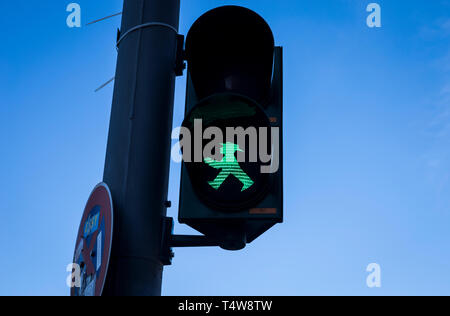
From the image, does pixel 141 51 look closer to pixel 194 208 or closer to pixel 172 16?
pixel 172 16

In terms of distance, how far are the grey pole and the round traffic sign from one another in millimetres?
54

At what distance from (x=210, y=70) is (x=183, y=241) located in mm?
760

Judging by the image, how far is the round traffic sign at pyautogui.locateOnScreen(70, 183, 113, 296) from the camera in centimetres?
219

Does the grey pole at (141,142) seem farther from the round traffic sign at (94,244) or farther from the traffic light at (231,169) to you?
the traffic light at (231,169)

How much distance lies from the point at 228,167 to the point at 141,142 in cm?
45

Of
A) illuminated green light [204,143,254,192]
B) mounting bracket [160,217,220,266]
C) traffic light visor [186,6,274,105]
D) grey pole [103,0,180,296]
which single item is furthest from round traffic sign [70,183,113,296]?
traffic light visor [186,6,274,105]

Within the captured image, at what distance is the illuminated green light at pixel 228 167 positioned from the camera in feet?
7.44

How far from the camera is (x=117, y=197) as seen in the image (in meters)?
2.42

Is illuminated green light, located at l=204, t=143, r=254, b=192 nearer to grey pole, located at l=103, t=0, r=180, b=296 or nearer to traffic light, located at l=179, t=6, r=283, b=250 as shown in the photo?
traffic light, located at l=179, t=6, r=283, b=250

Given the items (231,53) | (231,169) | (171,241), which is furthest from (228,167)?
(231,53)

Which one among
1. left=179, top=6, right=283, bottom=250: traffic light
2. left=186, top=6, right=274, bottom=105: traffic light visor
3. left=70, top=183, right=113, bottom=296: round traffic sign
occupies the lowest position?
left=70, top=183, right=113, bottom=296: round traffic sign

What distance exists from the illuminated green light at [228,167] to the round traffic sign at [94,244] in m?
0.43

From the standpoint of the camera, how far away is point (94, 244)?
7.63 feet
